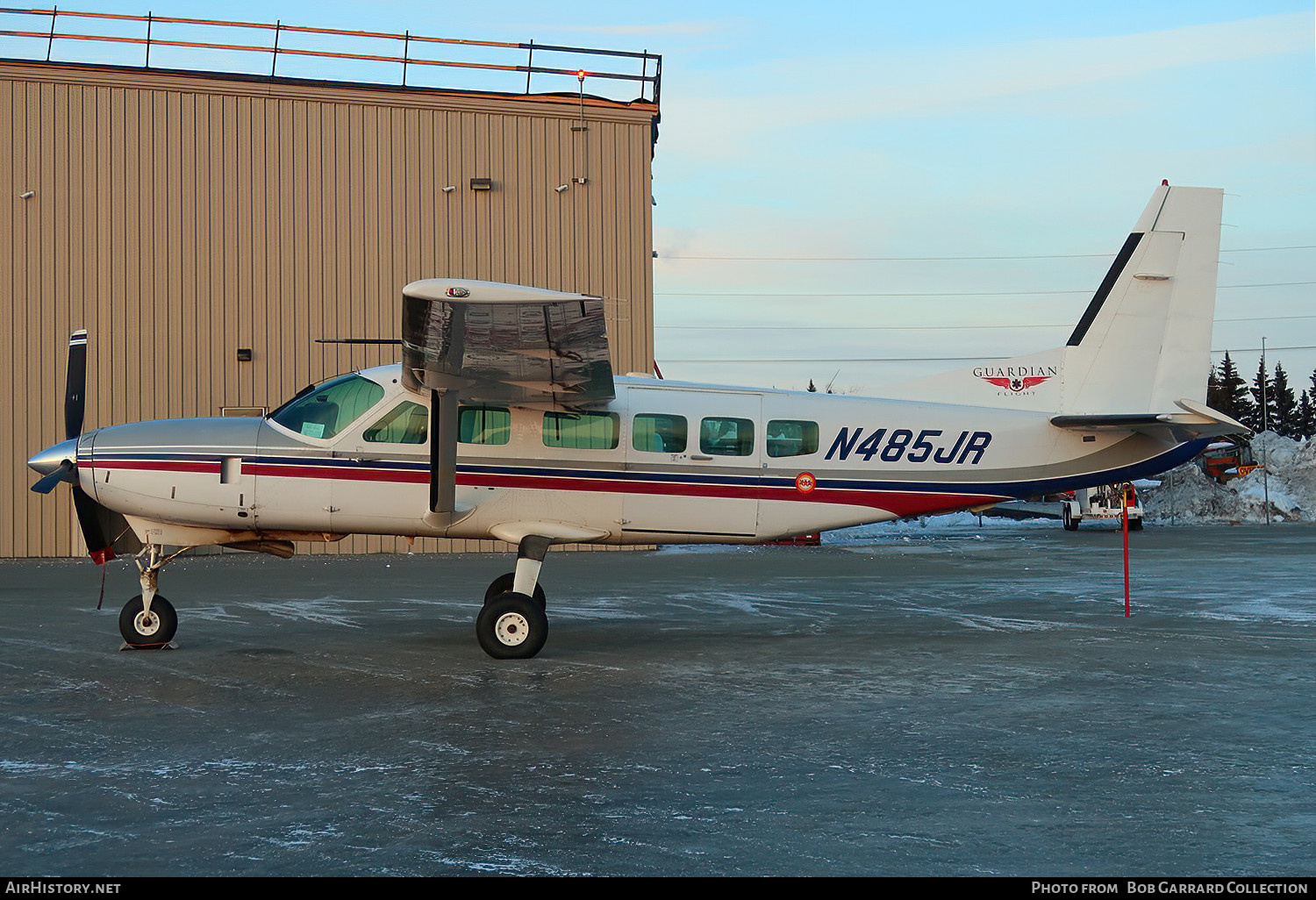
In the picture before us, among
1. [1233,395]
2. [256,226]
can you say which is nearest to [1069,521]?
[256,226]

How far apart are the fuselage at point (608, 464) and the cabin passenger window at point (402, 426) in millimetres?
16

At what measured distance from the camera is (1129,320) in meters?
11.2

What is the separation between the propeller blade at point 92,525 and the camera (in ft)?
32.8

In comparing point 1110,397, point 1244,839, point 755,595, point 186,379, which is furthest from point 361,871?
point 186,379

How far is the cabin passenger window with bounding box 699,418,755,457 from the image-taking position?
A: 10.5 m

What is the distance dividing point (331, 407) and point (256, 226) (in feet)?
49.8

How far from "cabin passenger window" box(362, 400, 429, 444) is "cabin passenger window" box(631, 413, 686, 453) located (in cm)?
195

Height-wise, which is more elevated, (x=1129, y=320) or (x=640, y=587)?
(x=1129, y=320)

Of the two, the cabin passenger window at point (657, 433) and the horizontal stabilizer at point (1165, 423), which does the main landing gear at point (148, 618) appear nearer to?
the cabin passenger window at point (657, 433)

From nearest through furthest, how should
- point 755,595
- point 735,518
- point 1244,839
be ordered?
point 1244,839 → point 735,518 → point 755,595

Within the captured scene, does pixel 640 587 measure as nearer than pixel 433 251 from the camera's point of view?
Yes

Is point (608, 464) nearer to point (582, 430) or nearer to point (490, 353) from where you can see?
point (582, 430)
